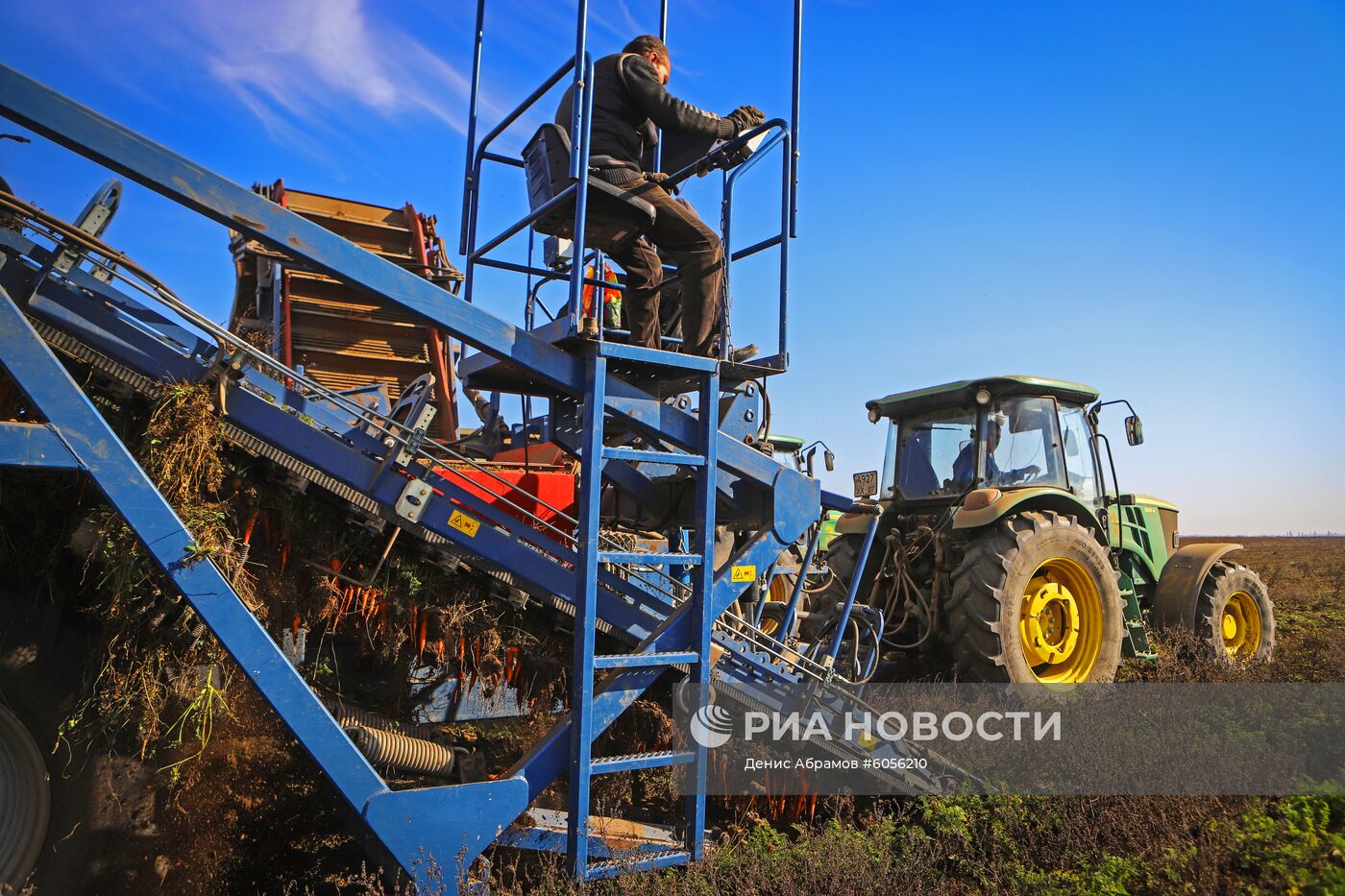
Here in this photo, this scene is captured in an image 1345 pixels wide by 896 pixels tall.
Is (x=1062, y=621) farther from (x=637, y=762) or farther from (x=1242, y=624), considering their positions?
(x=637, y=762)

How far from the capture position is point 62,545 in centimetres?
374

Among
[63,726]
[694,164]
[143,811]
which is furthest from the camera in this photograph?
[694,164]

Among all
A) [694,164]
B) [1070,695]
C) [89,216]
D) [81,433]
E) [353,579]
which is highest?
[694,164]

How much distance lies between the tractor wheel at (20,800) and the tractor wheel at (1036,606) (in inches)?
204

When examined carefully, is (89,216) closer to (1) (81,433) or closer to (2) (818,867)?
(1) (81,433)

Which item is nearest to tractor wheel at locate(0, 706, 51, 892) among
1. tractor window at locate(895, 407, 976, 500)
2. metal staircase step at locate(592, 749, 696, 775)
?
metal staircase step at locate(592, 749, 696, 775)

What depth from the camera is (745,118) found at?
4.48 m

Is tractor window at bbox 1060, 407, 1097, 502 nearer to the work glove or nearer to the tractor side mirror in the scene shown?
the tractor side mirror

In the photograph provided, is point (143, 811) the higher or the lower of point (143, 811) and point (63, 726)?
the lower

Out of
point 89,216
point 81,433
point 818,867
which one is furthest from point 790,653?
point 89,216

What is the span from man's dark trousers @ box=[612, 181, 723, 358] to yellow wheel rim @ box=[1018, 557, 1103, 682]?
138 inches

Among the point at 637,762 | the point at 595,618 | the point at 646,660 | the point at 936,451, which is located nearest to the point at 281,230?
the point at 595,618

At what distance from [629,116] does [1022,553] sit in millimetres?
3929

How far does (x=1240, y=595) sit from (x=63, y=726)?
30.8 feet
